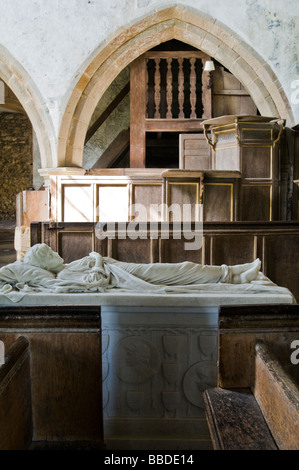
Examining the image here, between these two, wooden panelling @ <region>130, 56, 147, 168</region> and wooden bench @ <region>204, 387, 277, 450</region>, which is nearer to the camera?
wooden bench @ <region>204, 387, 277, 450</region>

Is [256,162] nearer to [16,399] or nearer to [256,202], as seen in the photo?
[256,202]

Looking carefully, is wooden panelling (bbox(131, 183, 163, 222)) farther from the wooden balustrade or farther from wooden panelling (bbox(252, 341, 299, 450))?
wooden panelling (bbox(252, 341, 299, 450))

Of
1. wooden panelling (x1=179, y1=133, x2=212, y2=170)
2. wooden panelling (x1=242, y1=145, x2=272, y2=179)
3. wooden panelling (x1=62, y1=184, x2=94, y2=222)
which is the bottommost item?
wooden panelling (x1=62, y1=184, x2=94, y2=222)

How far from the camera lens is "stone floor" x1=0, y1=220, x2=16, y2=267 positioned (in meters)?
8.53

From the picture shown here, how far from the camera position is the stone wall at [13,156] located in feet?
38.1

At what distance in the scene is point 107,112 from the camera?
30.5 ft

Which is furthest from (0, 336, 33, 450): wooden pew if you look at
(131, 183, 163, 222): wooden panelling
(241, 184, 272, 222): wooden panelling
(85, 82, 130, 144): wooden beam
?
(85, 82, 130, 144): wooden beam

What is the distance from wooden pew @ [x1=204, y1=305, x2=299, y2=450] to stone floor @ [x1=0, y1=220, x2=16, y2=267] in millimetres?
7097

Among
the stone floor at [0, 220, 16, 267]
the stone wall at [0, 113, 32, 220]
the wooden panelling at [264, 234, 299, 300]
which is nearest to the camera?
the wooden panelling at [264, 234, 299, 300]

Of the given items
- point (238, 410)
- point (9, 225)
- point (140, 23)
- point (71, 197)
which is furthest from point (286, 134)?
point (9, 225)

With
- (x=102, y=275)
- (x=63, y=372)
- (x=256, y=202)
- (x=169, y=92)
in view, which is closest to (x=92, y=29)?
(x=169, y=92)

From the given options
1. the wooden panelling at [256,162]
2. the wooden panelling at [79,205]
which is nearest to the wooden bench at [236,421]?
the wooden panelling at [256,162]

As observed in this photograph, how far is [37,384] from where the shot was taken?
6.00 feet

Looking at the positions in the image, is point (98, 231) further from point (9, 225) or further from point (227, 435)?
point (9, 225)
